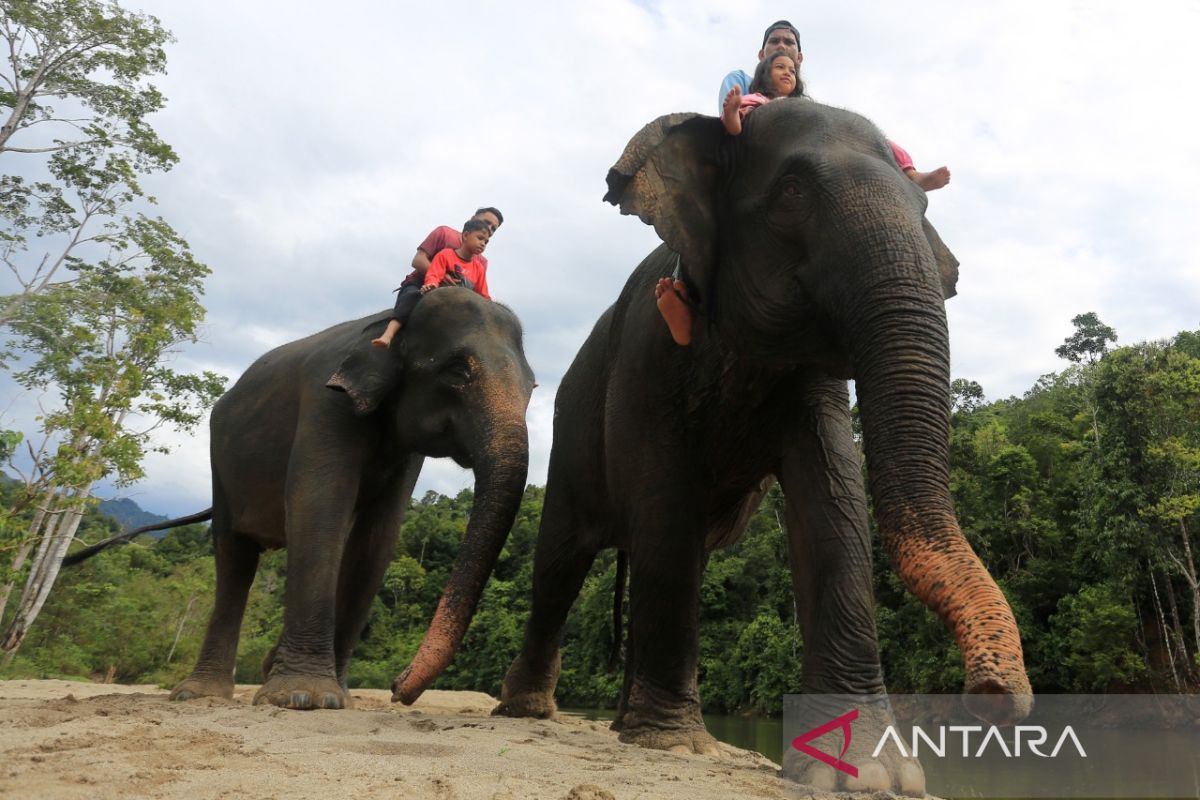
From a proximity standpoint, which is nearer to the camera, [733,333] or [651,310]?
[733,333]

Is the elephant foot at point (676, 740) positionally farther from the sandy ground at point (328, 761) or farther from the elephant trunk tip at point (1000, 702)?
the elephant trunk tip at point (1000, 702)

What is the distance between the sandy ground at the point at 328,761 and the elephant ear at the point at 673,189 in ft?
6.26

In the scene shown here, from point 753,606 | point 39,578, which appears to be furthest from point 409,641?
point 39,578

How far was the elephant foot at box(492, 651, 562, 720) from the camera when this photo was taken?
5.97 m

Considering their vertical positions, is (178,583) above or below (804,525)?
above

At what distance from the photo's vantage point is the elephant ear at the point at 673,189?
3738 millimetres

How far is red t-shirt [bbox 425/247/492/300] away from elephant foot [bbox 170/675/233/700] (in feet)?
11.0

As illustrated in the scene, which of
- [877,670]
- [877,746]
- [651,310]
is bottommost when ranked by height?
[877,746]

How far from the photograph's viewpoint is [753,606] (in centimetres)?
4112

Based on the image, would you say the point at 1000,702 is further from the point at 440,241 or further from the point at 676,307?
the point at 440,241

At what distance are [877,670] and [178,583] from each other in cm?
3031

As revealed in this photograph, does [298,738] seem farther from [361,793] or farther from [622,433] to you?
[622,433]

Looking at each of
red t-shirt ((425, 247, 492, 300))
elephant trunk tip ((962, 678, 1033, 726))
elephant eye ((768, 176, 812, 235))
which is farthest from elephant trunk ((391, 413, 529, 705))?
elephant trunk tip ((962, 678, 1033, 726))

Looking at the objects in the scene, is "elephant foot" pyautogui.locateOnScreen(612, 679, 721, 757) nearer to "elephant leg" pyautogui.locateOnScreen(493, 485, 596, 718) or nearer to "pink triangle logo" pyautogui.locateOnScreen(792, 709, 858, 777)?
"pink triangle logo" pyautogui.locateOnScreen(792, 709, 858, 777)
